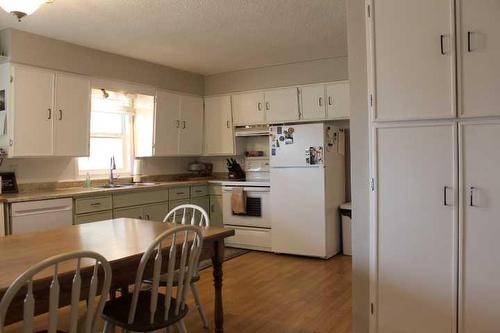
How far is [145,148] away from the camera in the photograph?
5020mm

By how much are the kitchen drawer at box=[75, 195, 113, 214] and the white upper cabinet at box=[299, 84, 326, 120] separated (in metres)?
2.52

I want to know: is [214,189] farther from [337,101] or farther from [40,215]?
[40,215]

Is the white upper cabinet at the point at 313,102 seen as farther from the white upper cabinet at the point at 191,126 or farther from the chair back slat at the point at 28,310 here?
the chair back slat at the point at 28,310

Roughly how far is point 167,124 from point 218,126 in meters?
0.78

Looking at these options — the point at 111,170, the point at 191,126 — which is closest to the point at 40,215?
the point at 111,170

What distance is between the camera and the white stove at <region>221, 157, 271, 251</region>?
4840mm

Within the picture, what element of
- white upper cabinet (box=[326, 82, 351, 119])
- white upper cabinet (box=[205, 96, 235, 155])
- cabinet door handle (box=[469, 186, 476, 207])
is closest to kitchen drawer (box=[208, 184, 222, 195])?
white upper cabinet (box=[205, 96, 235, 155])

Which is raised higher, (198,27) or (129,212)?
(198,27)

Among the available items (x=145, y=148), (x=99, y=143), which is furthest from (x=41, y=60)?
(x=145, y=148)

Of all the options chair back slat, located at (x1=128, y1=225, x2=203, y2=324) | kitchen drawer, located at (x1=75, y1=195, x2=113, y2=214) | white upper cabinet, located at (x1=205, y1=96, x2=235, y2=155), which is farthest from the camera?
white upper cabinet, located at (x1=205, y1=96, x2=235, y2=155)

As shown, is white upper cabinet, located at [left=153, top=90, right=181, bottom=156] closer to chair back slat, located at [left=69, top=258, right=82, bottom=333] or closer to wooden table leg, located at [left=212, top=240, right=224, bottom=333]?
wooden table leg, located at [left=212, top=240, right=224, bottom=333]

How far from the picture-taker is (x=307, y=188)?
4.47 metres

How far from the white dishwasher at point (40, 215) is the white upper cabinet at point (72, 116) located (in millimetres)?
622

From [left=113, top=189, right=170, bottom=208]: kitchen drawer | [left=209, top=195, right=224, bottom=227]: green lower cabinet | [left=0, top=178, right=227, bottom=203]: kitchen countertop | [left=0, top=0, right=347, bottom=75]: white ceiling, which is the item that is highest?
[left=0, top=0, right=347, bottom=75]: white ceiling
